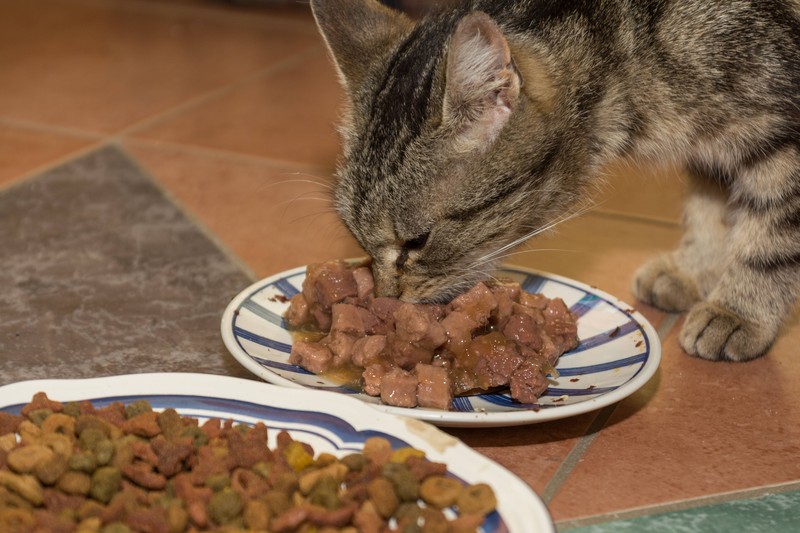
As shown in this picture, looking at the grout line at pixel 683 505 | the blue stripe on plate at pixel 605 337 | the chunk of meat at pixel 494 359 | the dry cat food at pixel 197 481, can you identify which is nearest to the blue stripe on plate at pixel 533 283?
the blue stripe on plate at pixel 605 337

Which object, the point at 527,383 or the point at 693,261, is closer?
the point at 527,383

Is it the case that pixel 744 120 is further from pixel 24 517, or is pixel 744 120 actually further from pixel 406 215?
pixel 24 517

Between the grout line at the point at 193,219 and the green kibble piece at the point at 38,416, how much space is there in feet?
2.42

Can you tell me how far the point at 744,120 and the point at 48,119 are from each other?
1.95 metres

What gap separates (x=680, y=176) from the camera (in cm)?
203

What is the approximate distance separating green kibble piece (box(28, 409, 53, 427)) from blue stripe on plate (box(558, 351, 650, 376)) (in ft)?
2.32

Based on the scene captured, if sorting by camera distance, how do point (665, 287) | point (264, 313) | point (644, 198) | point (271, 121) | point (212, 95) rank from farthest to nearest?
point (212, 95), point (271, 121), point (644, 198), point (665, 287), point (264, 313)

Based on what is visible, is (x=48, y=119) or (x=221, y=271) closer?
(x=221, y=271)

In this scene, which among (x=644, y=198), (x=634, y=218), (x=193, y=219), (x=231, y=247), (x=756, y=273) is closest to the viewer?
(x=756, y=273)

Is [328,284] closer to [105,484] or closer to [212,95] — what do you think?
[105,484]

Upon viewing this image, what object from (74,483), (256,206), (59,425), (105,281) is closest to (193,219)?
(256,206)

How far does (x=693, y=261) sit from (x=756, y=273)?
0.80 feet

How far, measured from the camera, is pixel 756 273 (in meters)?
1.74

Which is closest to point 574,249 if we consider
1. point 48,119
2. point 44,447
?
point 44,447
